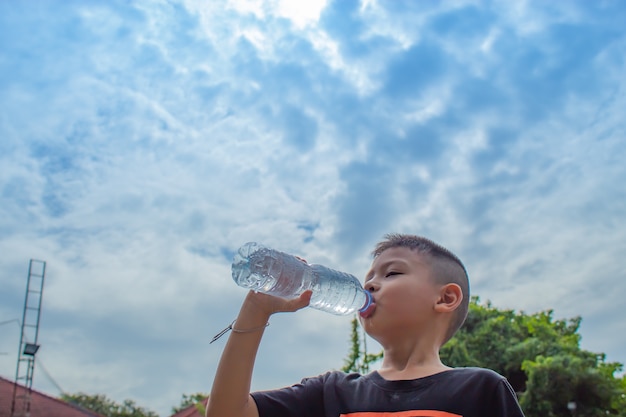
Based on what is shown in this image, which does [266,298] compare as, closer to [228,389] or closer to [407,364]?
[228,389]

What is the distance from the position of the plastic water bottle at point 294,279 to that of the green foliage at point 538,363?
12.1 m

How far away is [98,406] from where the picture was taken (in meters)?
36.0

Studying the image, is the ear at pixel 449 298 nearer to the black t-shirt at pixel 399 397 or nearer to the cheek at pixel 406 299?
the cheek at pixel 406 299

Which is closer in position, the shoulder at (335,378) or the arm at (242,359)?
the arm at (242,359)

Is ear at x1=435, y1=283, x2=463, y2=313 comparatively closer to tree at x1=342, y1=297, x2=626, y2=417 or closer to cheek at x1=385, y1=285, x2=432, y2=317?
cheek at x1=385, y1=285, x2=432, y2=317

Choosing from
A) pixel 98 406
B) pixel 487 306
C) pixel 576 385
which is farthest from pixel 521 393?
pixel 98 406

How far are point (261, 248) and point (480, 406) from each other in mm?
1041

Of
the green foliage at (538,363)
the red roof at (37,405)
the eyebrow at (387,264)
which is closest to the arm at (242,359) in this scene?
the eyebrow at (387,264)

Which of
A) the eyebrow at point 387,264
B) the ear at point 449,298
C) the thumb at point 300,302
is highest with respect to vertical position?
the eyebrow at point 387,264

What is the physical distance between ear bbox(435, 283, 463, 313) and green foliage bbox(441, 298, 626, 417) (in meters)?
12.2

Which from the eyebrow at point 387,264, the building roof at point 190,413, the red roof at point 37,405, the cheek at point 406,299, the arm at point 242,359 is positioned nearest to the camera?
the arm at point 242,359

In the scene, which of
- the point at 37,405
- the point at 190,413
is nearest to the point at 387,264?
the point at 190,413

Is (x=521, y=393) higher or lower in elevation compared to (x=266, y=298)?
higher

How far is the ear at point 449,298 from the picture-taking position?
7.85 feet
